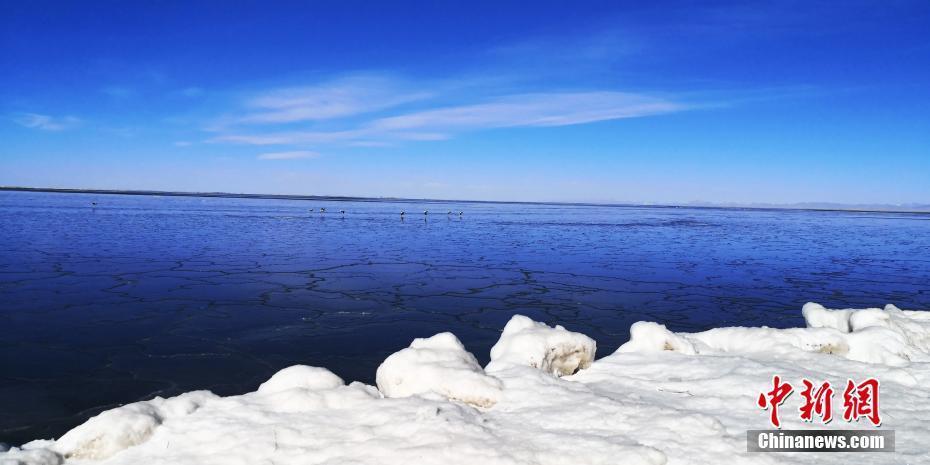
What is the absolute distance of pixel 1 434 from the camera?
478 cm

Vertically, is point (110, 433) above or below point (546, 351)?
below

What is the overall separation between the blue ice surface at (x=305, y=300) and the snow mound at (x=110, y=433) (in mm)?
1361

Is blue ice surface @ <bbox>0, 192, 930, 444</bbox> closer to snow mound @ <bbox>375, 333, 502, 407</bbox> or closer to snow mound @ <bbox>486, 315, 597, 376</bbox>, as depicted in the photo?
snow mound @ <bbox>375, 333, 502, 407</bbox>

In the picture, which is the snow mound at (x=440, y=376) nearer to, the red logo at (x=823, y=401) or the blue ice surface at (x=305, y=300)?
the blue ice surface at (x=305, y=300)

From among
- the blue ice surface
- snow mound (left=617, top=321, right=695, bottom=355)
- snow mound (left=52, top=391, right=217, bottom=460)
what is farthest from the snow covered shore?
the blue ice surface

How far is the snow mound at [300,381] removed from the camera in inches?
192

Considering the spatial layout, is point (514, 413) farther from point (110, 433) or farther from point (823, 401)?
point (110, 433)

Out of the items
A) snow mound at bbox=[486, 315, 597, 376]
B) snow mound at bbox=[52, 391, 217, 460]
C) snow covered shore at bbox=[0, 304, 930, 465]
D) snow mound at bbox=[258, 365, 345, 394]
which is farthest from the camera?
snow mound at bbox=[486, 315, 597, 376]

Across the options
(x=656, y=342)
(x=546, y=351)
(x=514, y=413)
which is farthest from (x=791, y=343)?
(x=514, y=413)

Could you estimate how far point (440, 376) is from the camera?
16.0ft

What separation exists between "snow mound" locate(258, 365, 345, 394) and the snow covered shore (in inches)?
0.5

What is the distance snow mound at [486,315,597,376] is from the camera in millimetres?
5629

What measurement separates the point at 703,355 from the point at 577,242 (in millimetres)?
19238

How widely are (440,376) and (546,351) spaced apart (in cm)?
139
